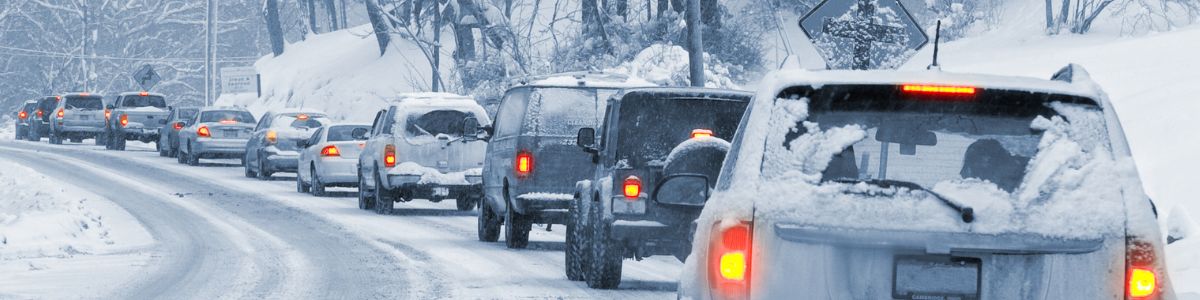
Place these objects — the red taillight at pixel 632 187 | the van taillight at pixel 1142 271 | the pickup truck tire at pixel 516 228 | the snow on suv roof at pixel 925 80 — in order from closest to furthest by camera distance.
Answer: the van taillight at pixel 1142 271 < the snow on suv roof at pixel 925 80 < the red taillight at pixel 632 187 < the pickup truck tire at pixel 516 228

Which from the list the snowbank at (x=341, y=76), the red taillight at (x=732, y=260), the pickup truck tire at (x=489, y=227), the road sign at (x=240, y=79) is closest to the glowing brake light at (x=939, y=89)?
the red taillight at (x=732, y=260)

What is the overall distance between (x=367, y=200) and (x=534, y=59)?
24.7 meters

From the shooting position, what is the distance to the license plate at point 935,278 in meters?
6.02

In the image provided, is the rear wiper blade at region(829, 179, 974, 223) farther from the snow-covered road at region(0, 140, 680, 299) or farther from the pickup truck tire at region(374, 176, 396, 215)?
the pickup truck tire at region(374, 176, 396, 215)

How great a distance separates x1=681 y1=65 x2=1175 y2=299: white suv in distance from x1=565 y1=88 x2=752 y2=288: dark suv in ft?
20.9

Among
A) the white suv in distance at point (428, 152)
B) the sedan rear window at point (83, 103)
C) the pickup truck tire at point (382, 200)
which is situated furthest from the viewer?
the sedan rear window at point (83, 103)

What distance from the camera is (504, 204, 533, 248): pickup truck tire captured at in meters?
17.7

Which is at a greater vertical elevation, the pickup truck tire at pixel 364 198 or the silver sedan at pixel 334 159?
the silver sedan at pixel 334 159

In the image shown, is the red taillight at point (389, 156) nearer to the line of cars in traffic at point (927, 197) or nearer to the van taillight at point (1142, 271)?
the line of cars in traffic at point (927, 197)

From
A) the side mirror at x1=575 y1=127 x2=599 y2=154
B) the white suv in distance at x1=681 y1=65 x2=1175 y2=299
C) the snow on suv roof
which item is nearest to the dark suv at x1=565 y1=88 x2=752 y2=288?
the side mirror at x1=575 y1=127 x2=599 y2=154

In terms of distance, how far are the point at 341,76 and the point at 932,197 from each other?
56.5 metres

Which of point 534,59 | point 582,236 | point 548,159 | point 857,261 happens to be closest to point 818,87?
point 857,261

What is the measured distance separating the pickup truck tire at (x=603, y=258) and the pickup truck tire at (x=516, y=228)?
13.6ft

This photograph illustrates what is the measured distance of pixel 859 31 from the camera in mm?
16016
